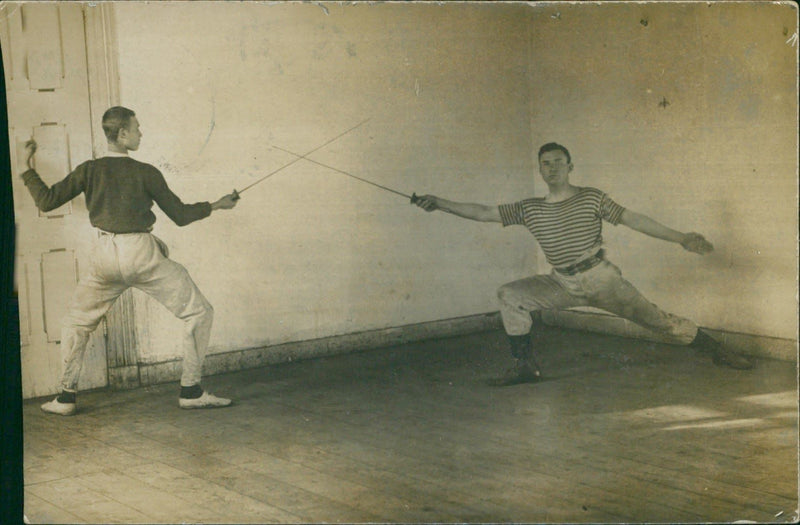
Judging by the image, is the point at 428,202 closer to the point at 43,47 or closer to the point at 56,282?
the point at 56,282

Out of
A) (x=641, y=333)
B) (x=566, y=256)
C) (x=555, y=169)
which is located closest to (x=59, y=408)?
(x=566, y=256)

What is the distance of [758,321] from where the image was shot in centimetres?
491

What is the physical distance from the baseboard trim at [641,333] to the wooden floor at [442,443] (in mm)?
50

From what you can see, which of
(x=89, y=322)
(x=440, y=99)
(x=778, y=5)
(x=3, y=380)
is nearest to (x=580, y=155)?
(x=440, y=99)

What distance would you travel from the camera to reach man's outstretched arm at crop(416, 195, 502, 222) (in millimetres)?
4984

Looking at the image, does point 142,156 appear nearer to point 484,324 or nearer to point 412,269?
point 412,269

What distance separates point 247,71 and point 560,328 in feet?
6.73

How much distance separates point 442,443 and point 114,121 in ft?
7.01

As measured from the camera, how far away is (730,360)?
16.2 ft

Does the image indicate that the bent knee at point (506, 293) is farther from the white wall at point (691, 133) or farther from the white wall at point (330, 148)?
the white wall at point (691, 133)

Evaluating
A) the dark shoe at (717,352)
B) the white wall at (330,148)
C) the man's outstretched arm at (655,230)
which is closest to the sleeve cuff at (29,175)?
the white wall at (330,148)

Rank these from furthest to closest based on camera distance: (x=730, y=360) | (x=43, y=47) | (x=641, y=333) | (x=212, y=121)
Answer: (x=641, y=333) < (x=730, y=360) < (x=212, y=121) < (x=43, y=47)

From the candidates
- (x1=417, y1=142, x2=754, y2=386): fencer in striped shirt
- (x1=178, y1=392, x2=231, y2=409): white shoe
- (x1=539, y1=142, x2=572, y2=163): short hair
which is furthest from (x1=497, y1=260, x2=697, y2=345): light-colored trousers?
(x1=178, y1=392, x2=231, y2=409): white shoe

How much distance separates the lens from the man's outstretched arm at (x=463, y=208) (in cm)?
498
